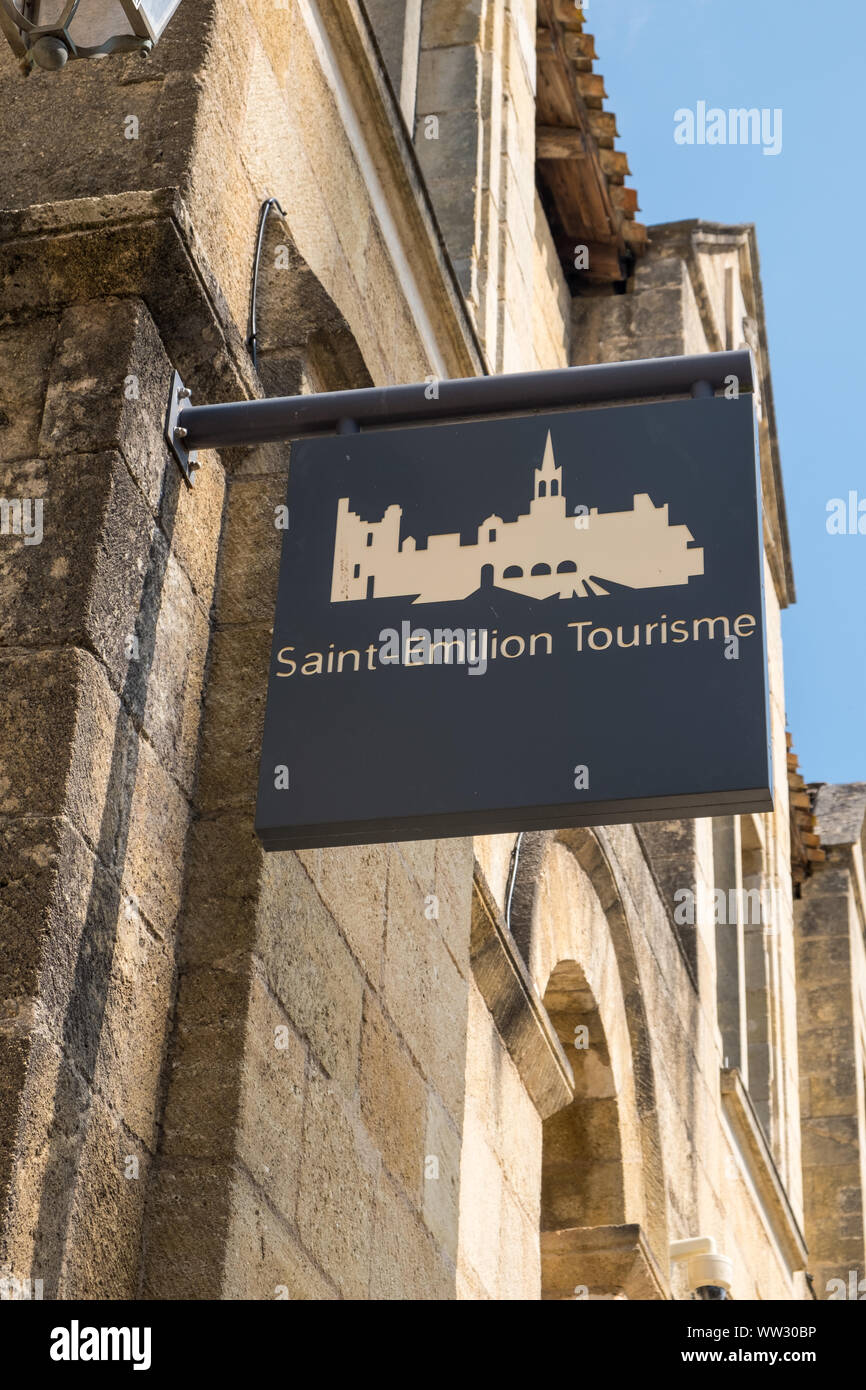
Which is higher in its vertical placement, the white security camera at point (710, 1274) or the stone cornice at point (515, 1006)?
the stone cornice at point (515, 1006)

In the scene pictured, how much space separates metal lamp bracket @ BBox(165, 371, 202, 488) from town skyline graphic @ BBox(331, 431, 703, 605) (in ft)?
1.23

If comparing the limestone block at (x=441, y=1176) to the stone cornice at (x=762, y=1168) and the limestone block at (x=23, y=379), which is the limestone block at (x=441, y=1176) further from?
the stone cornice at (x=762, y=1168)

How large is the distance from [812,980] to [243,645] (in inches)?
501

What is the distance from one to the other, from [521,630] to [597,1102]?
4.86 metres

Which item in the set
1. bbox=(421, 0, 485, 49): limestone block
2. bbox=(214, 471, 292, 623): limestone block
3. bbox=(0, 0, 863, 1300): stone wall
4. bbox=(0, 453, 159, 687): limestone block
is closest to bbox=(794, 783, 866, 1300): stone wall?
bbox=(421, 0, 485, 49): limestone block

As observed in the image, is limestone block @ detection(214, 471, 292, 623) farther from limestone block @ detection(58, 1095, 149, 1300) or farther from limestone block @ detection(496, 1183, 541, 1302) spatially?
limestone block @ detection(496, 1183, 541, 1302)

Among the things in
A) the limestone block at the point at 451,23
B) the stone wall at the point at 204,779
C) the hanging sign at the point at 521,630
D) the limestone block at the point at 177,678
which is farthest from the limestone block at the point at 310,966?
the limestone block at the point at 451,23

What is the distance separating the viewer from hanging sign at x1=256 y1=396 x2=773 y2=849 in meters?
3.04

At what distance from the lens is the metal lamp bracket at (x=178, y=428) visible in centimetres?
356

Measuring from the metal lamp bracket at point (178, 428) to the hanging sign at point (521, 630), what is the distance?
23 cm

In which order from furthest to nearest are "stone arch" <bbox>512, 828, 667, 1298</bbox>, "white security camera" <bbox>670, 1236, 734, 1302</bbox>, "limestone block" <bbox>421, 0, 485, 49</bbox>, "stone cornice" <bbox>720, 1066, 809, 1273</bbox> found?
"stone cornice" <bbox>720, 1066, 809, 1273</bbox>
"limestone block" <bbox>421, 0, 485, 49</bbox>
"stone arch" <bbox>512, 828, 667, 1298</bbox>
"white security camera" <bbox>670, 1236, 734, 1302</bbox>

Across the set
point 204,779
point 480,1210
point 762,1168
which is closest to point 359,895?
point 204,779
